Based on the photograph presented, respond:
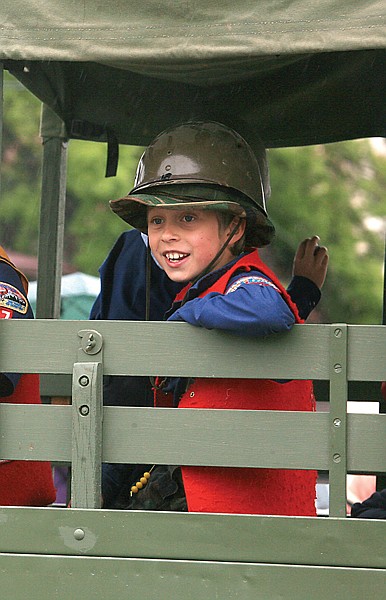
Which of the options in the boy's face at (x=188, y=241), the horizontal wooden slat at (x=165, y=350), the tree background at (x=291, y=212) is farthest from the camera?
the tree background at (x=291, y=212)

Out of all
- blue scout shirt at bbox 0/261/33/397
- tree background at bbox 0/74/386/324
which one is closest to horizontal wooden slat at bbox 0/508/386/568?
blue scout shirt at bbox 0/261/33/397

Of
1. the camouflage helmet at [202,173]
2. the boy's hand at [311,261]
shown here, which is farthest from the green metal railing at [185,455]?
the boy's hand at [311,261]

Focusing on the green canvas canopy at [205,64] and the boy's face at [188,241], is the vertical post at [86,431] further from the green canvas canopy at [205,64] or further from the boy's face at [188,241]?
the green canvas canopy at [205,64]

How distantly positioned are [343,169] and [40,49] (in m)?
14.2

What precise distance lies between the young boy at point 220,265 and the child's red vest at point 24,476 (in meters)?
0.58

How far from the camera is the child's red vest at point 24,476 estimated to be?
3889 millimetres

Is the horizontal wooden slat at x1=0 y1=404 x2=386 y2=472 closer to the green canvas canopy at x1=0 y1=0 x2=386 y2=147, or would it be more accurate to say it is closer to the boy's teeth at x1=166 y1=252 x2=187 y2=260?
the boy's teeth at x1=166 y1=252 x2=187 y2=260

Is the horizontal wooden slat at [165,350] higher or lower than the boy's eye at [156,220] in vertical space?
lower

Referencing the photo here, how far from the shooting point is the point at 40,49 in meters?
3.34

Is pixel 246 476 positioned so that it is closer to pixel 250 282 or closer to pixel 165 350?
pixel 165 350

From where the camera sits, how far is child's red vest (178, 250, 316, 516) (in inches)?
136

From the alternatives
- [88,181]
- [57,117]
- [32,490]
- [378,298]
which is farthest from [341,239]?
[32,490]

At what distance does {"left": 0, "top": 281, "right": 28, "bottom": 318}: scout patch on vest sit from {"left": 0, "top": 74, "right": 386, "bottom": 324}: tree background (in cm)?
1179

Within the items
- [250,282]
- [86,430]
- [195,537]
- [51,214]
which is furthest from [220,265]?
[51,214]
